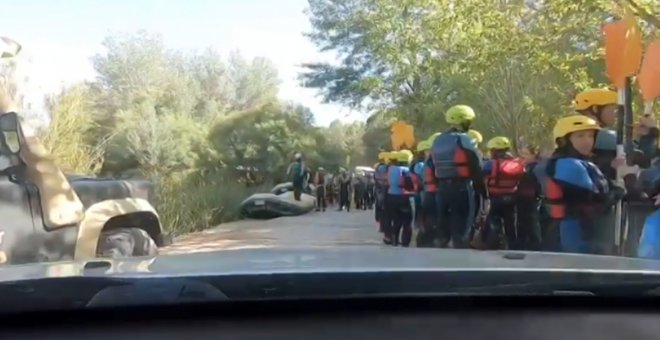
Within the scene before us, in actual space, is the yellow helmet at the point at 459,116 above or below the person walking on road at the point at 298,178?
above

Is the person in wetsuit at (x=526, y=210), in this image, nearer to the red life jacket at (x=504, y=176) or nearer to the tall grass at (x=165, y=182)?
the red life jacket at (x=504, y=176)

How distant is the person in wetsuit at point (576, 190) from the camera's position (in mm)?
5691

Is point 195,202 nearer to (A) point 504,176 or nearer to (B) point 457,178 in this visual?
(A) point 504,176

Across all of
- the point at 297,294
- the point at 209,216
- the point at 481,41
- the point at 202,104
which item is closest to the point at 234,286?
the point at 297,294

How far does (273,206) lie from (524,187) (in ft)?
47.8

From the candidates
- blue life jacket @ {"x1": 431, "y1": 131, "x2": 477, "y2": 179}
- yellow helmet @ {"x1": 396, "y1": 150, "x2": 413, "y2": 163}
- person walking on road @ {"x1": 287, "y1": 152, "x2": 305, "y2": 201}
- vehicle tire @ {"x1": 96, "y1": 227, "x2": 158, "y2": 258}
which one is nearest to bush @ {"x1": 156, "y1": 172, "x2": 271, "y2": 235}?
person walking on road @ {"x1": 287, "y1": 152, "x2": 305, "y2": 201}

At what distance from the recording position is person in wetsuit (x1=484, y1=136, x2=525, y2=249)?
10.1 meters

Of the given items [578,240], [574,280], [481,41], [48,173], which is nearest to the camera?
[574,280]

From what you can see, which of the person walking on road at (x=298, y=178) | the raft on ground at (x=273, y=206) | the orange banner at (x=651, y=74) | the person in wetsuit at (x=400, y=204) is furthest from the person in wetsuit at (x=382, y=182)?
the person walking on road at (x=298, y=178)

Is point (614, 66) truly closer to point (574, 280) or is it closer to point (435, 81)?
point (574, 280)

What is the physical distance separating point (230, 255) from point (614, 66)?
6271mm

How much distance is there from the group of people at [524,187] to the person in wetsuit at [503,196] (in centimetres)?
1

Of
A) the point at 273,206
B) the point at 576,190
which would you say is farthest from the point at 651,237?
the point at 273,206

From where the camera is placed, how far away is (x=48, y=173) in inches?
286
